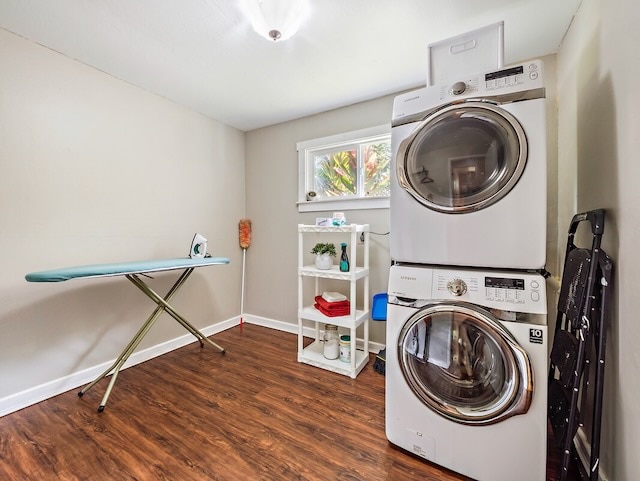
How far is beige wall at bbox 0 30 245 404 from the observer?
1.68 metres

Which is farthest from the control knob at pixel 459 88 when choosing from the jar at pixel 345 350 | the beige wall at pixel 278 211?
the jar at pixel 345 350

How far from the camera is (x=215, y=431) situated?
1493 millimetres

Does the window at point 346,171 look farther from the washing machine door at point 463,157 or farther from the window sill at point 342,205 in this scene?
the washing machine door at point 463,157

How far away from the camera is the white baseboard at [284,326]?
247 cm

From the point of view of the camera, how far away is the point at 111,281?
83.8 inches

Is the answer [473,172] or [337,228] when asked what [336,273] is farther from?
[473,172]

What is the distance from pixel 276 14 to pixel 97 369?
259cm

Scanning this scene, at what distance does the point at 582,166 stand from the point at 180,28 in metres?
2.32

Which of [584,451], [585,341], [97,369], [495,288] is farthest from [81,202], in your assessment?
[584,451]

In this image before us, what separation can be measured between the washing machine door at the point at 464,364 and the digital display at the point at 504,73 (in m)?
0.97

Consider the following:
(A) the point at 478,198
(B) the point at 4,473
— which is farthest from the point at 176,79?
(B) the point at 4,473

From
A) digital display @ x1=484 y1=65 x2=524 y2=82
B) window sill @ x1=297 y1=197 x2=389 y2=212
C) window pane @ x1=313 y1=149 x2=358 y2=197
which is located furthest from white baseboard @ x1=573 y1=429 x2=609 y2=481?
window pane @ x1=313 y1=149 x2=358 y2=197

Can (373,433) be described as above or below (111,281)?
below

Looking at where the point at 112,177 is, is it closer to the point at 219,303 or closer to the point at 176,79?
the point at 176,79
